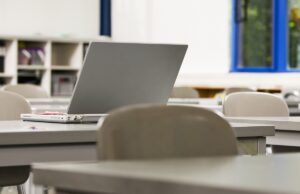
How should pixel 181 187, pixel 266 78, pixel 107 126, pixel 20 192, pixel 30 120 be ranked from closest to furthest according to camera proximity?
pixel 181 187, pixel 107 126, pixel 30 120, pixel 20 192, pixel 266 78

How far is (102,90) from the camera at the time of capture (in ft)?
7.61

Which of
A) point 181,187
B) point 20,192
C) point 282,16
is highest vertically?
point 282,16

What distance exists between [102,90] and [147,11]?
6.72 meters

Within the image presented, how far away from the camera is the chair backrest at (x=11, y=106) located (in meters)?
3.09

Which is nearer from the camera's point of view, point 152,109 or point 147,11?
point 152,109

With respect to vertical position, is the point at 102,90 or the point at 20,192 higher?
the point at 102,90

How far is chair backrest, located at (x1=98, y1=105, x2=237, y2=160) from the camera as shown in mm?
1375

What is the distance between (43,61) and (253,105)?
5.55m

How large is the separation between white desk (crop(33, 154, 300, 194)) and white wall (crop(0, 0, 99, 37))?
24.8 ft

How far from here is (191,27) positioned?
829cm

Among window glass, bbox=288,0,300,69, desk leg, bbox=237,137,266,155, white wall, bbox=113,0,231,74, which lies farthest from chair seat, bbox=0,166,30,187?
white wall, bbox=113,0,231,74

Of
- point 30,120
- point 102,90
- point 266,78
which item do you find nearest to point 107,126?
point 102,90

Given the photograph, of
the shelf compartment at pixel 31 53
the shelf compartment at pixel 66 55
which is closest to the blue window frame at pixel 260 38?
the shelf compartment at pixel 66 55

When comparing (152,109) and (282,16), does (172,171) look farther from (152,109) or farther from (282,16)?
(282,16)
